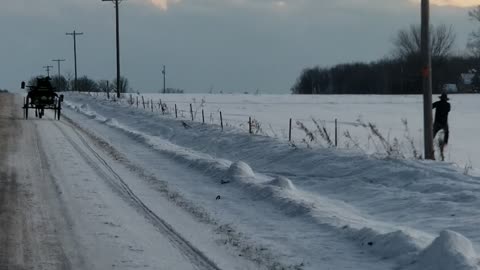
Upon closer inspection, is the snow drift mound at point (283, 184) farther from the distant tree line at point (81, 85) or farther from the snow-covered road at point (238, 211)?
the distant tree line at point (81, 85)

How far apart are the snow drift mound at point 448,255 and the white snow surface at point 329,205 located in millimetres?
11

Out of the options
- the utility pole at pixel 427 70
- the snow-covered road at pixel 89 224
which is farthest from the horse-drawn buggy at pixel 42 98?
the utility pole at pixel 427 70

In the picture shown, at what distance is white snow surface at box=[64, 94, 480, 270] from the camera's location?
691 cm

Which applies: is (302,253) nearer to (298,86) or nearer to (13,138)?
(13,138)

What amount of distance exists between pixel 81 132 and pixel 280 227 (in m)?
16.5

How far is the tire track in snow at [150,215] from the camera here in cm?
700

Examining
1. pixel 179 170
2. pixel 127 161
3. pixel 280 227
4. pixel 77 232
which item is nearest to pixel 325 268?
pixel 280 227

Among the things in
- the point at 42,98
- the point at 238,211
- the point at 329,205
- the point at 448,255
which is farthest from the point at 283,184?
the point at 42,98

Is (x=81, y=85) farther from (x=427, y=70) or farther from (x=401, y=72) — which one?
(x=427, y=70)

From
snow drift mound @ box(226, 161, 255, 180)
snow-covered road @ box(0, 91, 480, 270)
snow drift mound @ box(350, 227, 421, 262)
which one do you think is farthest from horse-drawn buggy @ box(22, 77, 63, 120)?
snow drift mound @ box(350, 227, 421, 262)

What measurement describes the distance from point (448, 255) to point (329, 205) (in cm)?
362

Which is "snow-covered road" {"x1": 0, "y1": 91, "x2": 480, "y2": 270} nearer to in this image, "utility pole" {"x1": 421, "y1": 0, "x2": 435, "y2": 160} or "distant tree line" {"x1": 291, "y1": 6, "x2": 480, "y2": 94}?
"utility pole" {"x1": 421, "y1": 0, "x2": 435, "y2": 160}

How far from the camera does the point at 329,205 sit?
32.0 ft

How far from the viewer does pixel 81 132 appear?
78.1 ft
